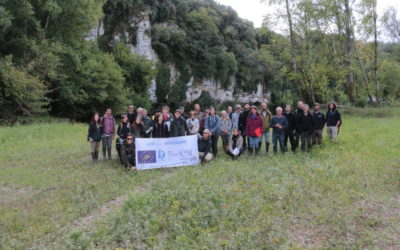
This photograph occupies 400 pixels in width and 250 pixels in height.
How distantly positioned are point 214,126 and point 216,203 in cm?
542

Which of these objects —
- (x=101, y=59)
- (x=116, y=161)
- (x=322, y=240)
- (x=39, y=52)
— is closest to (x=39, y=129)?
(x=39, y=52)

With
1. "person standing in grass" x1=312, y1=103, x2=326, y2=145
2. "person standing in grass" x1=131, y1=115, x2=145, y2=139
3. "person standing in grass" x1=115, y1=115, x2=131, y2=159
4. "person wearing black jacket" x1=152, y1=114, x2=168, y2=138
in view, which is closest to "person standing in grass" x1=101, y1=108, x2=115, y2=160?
"person standing in grass" x1=115, y1=115, x2=131, y2=159

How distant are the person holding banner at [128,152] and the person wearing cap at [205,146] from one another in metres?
2.40

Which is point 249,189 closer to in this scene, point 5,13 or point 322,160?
point 322,160

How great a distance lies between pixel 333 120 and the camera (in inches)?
446

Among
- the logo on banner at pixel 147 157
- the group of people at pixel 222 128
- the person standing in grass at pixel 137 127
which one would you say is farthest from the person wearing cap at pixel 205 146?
the person standing in grass at pixel 137 127

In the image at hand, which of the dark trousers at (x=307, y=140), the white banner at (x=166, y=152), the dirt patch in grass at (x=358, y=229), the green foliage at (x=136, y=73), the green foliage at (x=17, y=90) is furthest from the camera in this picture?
the green foliage at (x=136, y=73)

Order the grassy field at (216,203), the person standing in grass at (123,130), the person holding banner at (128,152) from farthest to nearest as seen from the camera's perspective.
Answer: the person standing in grass at (123,130)
the person holding banner at (128,152)
the grassy field at (216,203)

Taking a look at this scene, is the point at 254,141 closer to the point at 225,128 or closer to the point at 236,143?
the point at 236,143

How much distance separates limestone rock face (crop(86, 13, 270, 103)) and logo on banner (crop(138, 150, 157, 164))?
29.7 m

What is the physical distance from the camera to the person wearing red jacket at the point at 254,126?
431 inches

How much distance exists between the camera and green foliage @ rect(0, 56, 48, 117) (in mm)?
20891

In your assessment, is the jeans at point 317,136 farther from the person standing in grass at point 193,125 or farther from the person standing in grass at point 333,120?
the person standing in grass at point 193,125

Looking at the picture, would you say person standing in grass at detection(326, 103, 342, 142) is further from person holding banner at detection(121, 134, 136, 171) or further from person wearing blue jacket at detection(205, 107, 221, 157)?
person holding banner at detection(121, 134, 136, 171)
